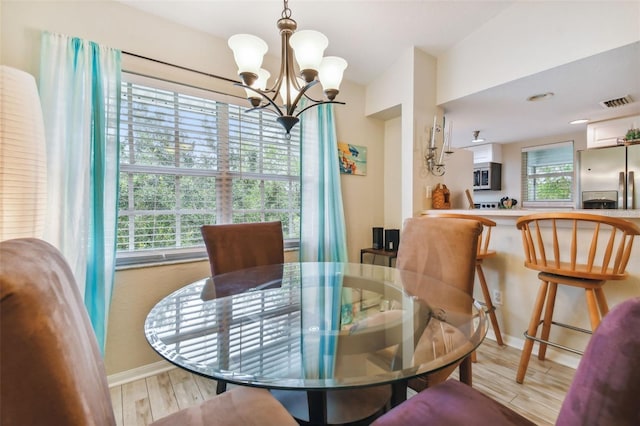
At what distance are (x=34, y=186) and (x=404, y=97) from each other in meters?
2.84

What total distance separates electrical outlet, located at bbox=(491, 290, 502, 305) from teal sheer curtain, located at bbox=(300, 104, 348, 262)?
135cm

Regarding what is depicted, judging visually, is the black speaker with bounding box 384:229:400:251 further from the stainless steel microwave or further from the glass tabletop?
the stainless steel microwave

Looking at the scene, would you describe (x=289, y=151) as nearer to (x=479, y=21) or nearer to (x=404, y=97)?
(x=404, y=97)

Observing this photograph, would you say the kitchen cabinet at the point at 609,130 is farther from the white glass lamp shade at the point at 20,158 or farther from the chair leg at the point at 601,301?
the white glass lamp shade at the point at 20,158

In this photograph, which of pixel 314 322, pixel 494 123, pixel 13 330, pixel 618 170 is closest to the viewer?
pixel 13 330

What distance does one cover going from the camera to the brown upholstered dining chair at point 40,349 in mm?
423

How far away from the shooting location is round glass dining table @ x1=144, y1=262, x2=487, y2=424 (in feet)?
2.85

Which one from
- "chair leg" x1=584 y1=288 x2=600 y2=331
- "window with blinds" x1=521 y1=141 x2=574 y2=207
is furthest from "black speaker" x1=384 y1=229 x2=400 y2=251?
"window with blinds" x1=521 y1=141 x2=574 y2=207

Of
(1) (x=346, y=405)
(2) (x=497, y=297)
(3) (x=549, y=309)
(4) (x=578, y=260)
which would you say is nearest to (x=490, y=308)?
(2) (x=497, y=297)

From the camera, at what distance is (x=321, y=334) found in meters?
1.20

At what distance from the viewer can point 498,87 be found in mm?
2436

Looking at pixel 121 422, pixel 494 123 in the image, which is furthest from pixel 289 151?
pixel 494 123

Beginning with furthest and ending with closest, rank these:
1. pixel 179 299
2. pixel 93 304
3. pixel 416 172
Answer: pixel 416 172 → pixel 93 304 → pixel 179 299

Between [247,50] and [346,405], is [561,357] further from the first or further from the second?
[247,50]
